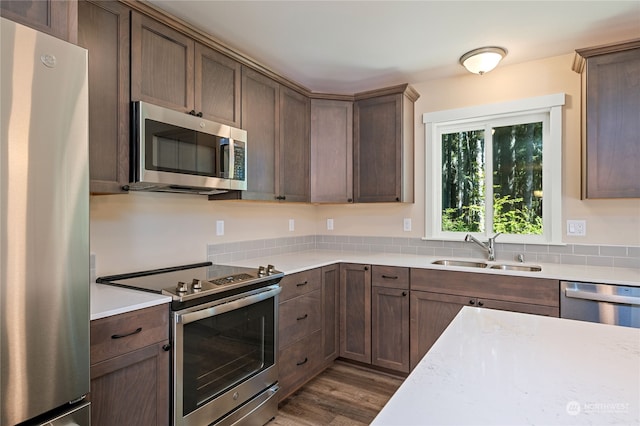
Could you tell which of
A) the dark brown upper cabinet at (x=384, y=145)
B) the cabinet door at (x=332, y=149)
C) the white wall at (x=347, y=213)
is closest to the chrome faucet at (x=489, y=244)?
the white wall at (x=347, y=213)

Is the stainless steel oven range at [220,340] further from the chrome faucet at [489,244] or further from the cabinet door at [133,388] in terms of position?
the chrome faucet at [489,244]

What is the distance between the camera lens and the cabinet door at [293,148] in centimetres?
290

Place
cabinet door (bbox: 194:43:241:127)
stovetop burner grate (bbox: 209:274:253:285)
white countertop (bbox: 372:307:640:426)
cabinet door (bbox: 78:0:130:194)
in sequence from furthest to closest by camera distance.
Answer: cabinet door (bbox: 194:43:241:127), stovetop burner grate (bbox: 209:274:253:285), cabinet door (bbox: 78:0:130:194), white countertop (bbox: 372:307:640:426)

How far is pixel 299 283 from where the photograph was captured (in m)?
2.53

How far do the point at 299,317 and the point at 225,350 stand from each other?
70 cm

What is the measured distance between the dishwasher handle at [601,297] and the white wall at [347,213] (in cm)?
71

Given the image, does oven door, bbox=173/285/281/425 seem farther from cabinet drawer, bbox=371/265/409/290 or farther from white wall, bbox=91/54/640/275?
cabinet drawer, bbox=371/265/409/290

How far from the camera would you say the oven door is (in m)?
1.69

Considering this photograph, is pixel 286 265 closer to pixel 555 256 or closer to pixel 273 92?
pixel 273 92

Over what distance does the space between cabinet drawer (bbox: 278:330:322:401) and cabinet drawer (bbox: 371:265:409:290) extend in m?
0.61

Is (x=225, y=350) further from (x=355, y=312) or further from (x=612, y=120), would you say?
(x=612, y=120)

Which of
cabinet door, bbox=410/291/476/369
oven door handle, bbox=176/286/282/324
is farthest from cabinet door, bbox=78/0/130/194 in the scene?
cabinet door, bbox=410/291/476/369

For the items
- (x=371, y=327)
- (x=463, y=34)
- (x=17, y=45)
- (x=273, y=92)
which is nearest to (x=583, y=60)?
(x=463, y=34)

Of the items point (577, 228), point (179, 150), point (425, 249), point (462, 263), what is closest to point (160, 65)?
point (179, 150)
